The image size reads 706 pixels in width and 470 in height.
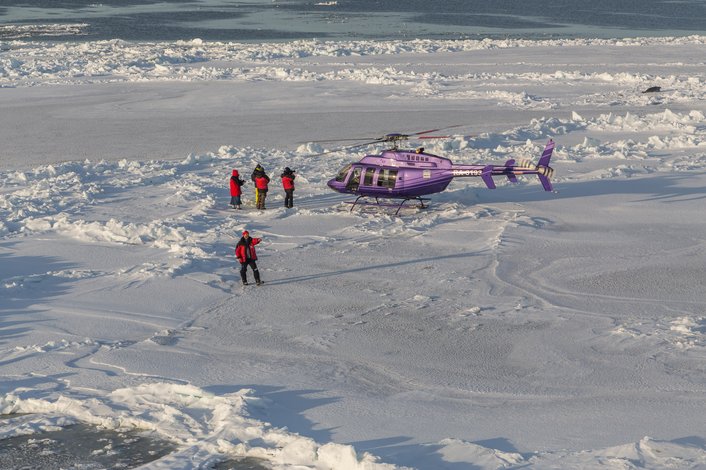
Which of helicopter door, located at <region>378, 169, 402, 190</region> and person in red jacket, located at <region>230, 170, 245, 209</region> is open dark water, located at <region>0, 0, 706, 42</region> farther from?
helicopter door, located at <region>378, 169, 402, 190</region>

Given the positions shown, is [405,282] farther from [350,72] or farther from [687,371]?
[350,72]

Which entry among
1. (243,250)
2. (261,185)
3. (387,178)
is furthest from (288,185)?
(243,250)

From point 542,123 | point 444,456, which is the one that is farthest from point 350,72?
point 444,456

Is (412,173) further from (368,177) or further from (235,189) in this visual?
(235,189)

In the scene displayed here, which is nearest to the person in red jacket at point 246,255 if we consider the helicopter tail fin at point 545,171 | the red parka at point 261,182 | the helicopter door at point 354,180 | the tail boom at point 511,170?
the red parka at point 261,182

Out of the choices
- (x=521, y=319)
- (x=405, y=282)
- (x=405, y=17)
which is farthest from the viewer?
(x=405, y=17)
